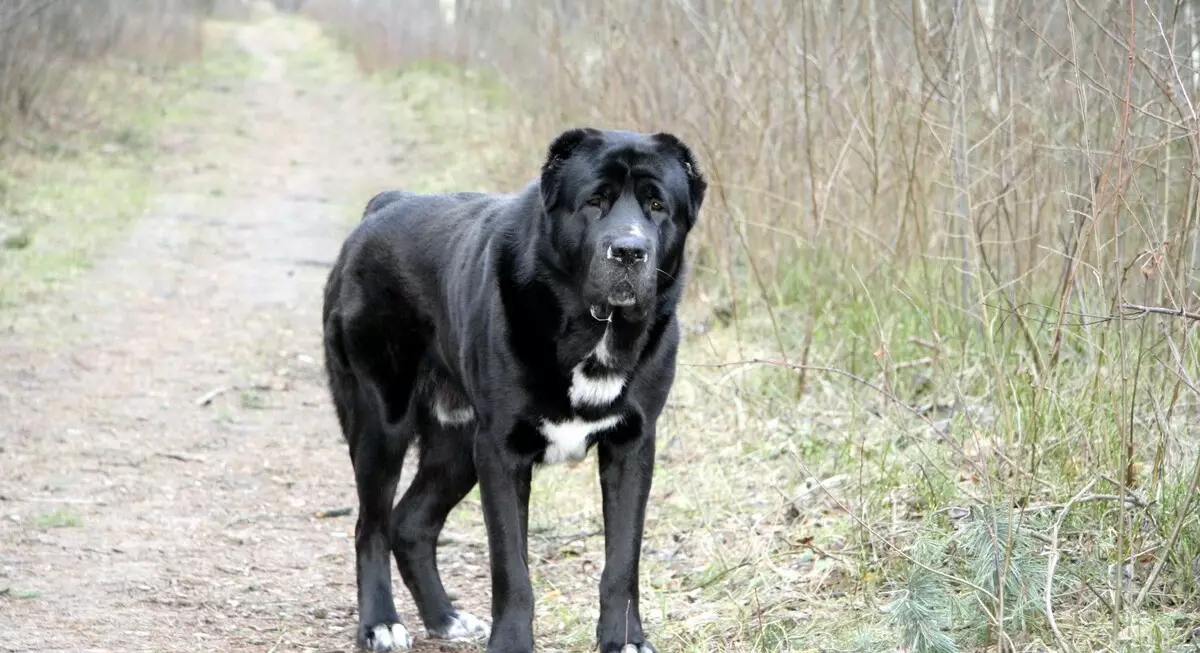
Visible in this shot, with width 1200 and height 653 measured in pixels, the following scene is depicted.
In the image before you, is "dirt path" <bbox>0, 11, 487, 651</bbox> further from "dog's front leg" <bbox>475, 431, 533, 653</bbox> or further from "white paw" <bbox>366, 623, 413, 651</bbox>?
"dog's front leg" <bbox>475, 431, 533, 653</bbox>

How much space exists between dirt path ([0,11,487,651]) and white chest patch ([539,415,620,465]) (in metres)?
1.11

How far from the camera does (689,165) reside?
13.8 ft

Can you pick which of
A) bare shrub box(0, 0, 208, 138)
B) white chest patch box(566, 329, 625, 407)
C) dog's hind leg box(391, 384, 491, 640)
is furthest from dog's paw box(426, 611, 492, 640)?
bare shrub box(0, 0, 208, 138)

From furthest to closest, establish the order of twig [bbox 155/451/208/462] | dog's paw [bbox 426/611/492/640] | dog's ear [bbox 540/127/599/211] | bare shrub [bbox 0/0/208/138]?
1. bare shrub [bbox 0/0/208/138]
2. twig [bbox 155/451/208/462]
3. dog's paw [bbox 426/611/492/640]
4. dog's ear [bbox 540/127/599/211]

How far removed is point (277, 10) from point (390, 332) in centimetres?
5951

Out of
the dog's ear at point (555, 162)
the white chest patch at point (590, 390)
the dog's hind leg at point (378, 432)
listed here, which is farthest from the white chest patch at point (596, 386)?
the dog's hind leg at point (378, 432)

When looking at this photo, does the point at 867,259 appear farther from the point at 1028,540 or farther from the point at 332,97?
the point at 332,97

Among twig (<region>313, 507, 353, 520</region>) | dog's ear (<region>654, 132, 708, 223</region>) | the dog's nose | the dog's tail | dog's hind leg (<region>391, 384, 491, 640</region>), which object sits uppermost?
dog's ear (<region>654, 132, 708, 223</region>)

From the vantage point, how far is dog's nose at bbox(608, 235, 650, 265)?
3779 millimetres

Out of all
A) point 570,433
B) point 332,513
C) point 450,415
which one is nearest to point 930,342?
point 450,415

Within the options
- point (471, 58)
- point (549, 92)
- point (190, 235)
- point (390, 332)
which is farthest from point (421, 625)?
point (471, 58)

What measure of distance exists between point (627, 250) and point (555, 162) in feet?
1.47

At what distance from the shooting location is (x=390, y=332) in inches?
181

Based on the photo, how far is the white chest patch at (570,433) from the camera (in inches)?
156
